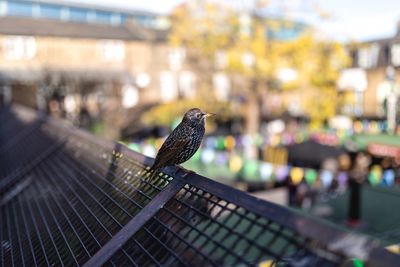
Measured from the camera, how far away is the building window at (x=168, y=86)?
34969mm

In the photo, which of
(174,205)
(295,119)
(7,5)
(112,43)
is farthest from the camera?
(7,5)

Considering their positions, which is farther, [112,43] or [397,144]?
[112,43]

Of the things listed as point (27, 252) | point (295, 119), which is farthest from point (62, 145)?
point (295, 119)

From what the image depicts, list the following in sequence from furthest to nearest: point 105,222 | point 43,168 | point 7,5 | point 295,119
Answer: point 7,5 → point 295,119 → point 43,168 → point 105,222

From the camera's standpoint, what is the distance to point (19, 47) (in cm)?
3008

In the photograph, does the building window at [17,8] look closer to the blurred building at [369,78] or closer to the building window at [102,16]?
the building window at [102,16]

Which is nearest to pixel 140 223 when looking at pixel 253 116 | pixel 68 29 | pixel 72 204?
pixel 72 204

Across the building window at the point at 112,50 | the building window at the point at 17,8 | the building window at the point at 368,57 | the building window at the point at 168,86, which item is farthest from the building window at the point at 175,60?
the building window at the point at 17,8

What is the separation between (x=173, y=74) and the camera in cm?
3525

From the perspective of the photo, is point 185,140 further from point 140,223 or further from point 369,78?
point 369,78

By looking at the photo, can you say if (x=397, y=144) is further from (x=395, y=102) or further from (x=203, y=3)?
(x=203, y=3)

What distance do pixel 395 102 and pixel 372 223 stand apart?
325 centimetres

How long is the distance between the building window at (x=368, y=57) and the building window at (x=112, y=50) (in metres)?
19.4

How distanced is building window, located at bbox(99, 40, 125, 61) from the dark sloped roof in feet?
1.32
